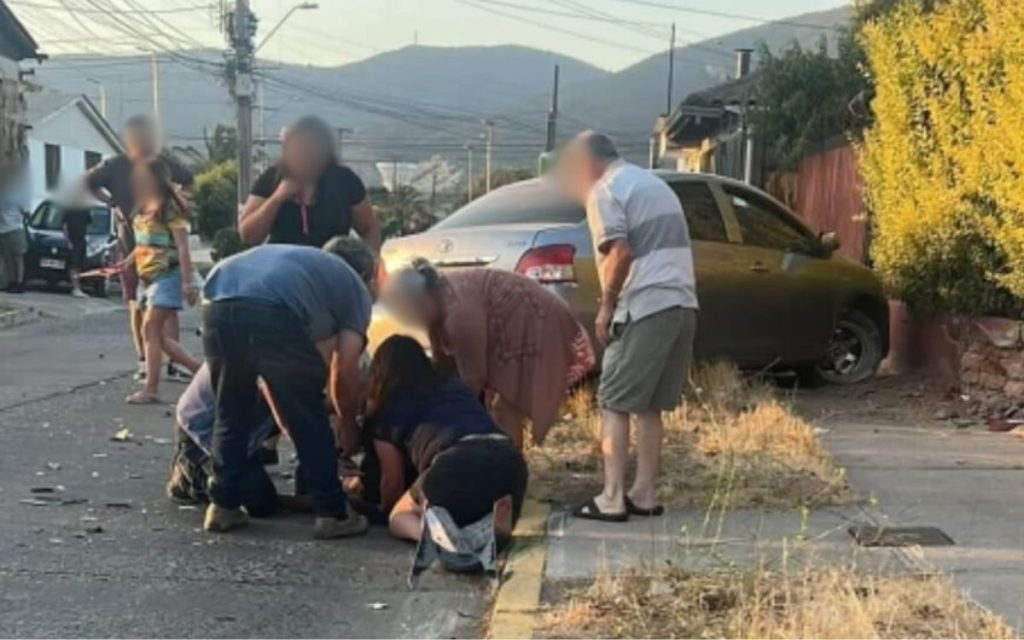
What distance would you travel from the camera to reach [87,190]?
9.20 meters

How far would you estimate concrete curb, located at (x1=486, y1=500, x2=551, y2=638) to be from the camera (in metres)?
4.06

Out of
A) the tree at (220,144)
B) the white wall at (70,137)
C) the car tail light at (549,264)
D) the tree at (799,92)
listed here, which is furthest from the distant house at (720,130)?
the tree at (220,144)

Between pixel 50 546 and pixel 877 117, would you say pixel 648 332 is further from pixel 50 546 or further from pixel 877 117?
pixel 877 117

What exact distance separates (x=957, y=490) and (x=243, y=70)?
2464 centimetres

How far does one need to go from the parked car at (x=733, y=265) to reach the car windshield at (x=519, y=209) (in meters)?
0.01

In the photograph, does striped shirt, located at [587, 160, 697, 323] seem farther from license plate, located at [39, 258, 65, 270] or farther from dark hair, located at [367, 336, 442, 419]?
license plate, located at [39, 258, 65, 270]

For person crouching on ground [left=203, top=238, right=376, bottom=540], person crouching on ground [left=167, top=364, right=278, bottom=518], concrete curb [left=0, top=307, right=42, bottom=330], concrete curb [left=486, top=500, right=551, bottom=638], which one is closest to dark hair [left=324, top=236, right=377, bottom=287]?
person crouching on ground [left=203, top=238, right=376, bottom=540]

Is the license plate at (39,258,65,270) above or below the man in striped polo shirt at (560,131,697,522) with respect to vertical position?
below

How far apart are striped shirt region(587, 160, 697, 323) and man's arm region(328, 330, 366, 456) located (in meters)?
1.21

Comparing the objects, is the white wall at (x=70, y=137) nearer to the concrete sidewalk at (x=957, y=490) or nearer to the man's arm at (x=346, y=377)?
the concrete sidewalk at (x=957, y=490)

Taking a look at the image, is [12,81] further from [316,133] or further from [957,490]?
[957,490]

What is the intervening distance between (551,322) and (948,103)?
4.21 meters

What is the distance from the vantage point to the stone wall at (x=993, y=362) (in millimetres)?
8109

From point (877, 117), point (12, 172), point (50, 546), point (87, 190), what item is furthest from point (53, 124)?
point (50, 546)
